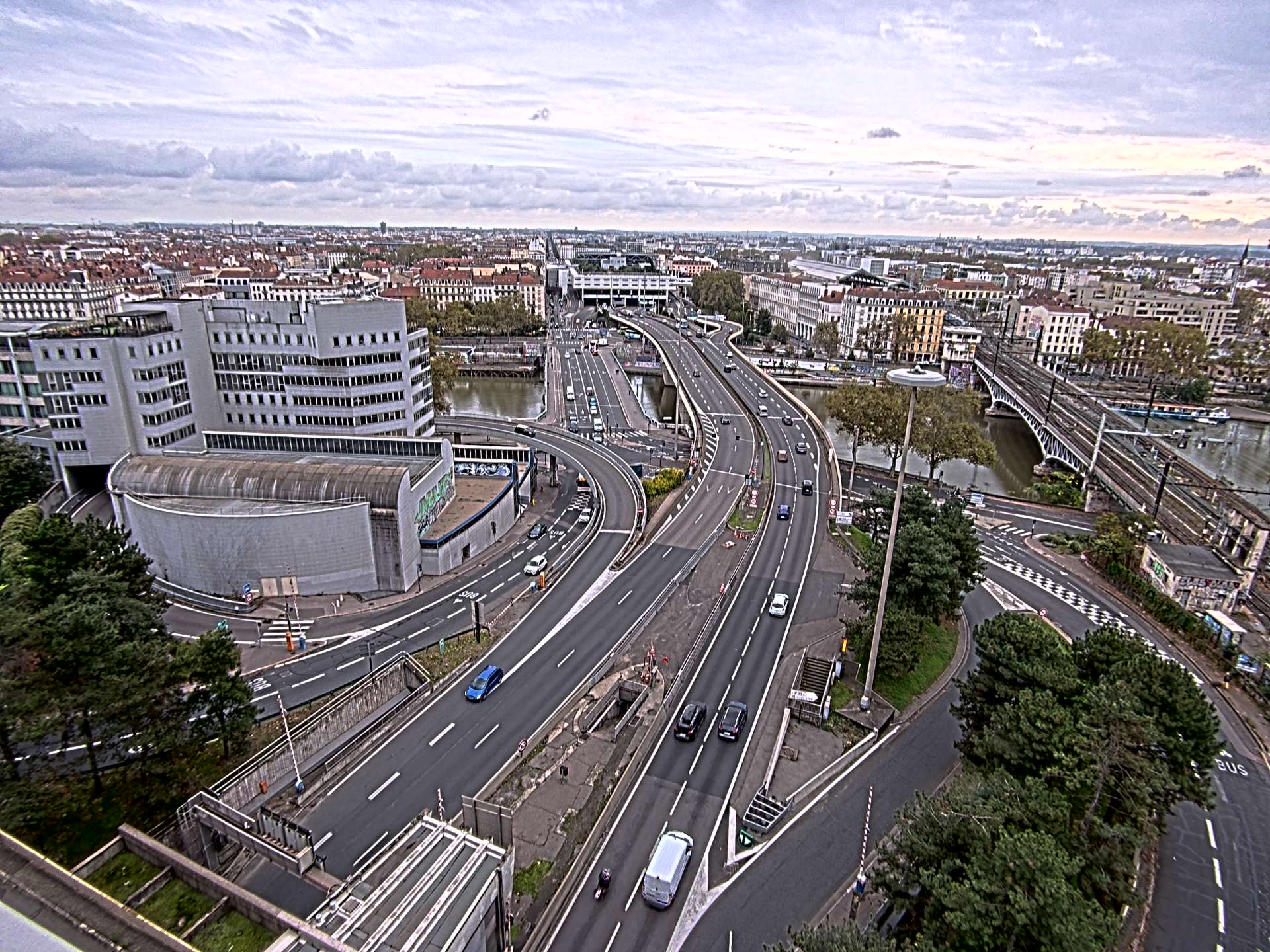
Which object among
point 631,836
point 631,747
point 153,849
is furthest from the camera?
point 631,747

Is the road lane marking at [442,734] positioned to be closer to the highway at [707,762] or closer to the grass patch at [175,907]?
the highway at [707,762]

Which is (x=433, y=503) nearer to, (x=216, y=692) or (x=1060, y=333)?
(x=216, y=692)

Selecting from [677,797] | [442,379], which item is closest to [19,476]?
[442,379]

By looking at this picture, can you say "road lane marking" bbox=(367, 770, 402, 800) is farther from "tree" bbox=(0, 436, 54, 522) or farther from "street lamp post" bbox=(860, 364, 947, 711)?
"tree" bbox=(0, 436, 54, 522)

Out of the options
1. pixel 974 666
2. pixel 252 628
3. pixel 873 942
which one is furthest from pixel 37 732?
pixel 974 666

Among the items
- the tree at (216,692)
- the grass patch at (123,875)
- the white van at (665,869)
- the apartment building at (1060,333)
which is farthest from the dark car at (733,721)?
the apartment building at (1060,333)

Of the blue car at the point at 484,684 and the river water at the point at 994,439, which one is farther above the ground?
the blue car at the point at 484,684

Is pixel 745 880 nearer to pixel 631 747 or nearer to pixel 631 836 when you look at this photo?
pixel 631 836

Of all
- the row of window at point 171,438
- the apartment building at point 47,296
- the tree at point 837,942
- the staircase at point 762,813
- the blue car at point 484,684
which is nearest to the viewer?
the tree at point 837,942
